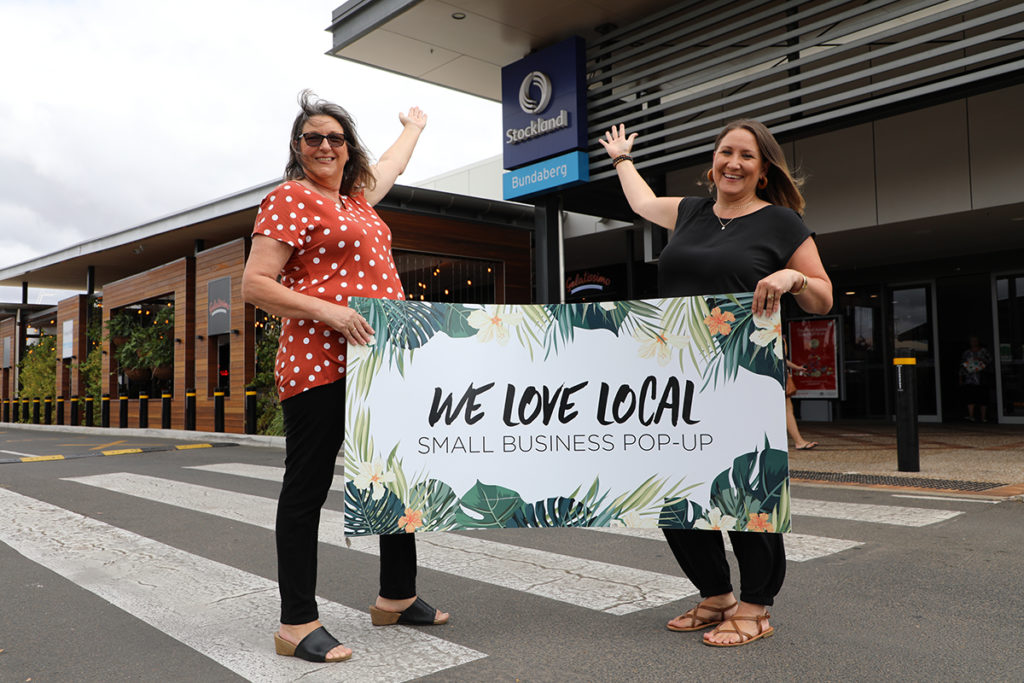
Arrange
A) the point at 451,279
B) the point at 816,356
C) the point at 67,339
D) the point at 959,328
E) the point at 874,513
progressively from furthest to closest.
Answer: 1. the point at 67,339
2. the point at 816,356
3. the point at 451,279
4. the point at 959,328
5. the point at 874,513

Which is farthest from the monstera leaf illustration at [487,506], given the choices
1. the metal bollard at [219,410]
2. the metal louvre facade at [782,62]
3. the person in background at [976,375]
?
the person in background at [976,375]

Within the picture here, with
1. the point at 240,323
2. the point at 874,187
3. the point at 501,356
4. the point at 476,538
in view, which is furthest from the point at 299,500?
the point at 240,323

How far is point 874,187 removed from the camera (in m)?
10.9

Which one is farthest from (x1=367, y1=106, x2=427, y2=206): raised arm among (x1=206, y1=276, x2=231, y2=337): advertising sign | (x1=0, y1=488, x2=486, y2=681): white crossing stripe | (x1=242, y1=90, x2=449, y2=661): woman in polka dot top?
(x1=206, y1=276, x2=231, y2=337): advertising sign

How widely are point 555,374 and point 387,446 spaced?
0.65 meters

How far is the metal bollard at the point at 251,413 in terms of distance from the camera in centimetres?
1476

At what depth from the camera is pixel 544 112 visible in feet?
36.7

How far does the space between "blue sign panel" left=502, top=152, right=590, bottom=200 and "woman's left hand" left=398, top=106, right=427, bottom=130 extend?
7.48 meters

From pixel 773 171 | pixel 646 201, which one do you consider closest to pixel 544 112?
pixel 646 201

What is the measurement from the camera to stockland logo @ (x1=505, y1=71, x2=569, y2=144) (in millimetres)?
10961

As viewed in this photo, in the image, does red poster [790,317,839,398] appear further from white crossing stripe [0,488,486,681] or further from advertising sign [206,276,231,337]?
white crossing stripe [0,488,486,681]

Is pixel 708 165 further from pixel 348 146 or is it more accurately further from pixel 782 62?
pixel 348 146

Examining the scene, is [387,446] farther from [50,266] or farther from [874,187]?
[50,266]

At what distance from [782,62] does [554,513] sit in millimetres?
7783
